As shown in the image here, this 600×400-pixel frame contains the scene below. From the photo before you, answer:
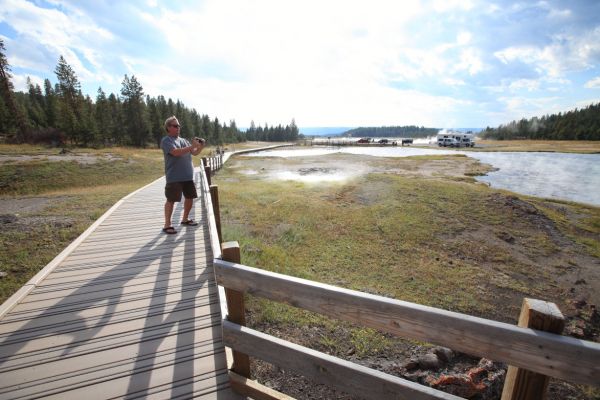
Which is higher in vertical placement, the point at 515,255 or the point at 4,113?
the point at 4,113

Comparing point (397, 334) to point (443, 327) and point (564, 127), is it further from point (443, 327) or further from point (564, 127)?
point (564, 127)

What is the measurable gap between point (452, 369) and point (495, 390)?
2.04 ft

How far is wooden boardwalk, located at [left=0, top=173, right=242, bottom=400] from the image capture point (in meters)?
2.87

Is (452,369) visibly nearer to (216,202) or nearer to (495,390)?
(495,390)

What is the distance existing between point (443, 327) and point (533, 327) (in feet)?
1.57

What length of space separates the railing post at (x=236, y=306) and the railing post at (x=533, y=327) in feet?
6.95

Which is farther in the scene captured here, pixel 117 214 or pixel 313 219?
pixel 313 219

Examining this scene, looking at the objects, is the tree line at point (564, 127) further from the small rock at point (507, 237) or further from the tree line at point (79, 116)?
the tree line at point (79, 116)

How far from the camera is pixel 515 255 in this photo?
31.6ft

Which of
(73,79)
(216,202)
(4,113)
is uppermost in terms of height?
(73,79)

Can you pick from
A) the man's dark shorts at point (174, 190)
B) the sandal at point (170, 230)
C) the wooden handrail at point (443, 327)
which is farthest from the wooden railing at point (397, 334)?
the sandal at point (170, 230)

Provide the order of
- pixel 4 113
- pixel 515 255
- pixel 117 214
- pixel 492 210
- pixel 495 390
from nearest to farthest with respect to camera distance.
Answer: pixel 495 390 < pixel 117 214 < pixel 515 255 < pixel 492 210 < pixel 4 113

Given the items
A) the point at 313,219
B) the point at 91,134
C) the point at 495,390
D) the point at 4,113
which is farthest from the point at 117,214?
the point at 4,113

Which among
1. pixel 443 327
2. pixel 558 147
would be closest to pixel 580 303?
pixel 443 327
